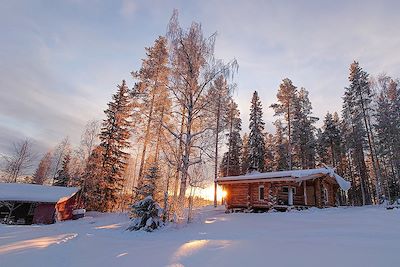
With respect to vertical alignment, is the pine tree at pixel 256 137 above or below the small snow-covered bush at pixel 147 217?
above

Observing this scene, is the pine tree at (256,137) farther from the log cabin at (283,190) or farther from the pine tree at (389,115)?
the pine tree at (389,115)

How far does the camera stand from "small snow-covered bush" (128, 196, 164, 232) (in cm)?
1384

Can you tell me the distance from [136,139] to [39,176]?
43.0m

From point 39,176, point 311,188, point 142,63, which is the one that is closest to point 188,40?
point 142,63

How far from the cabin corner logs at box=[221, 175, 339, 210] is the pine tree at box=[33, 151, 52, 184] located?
43.1m

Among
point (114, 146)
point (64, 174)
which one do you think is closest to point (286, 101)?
point (114, 146)

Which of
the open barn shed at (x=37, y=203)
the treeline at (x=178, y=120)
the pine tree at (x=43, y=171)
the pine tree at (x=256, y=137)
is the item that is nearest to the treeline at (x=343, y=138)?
the pine tree at (x=256, y=137)

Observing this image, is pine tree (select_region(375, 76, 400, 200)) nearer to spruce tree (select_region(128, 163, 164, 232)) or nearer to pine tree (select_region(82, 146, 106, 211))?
spruce tree (select_region(128, 163, 164, 232))

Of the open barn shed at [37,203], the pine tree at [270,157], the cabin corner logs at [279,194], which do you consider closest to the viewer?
the cabin corner logs at [279,194]

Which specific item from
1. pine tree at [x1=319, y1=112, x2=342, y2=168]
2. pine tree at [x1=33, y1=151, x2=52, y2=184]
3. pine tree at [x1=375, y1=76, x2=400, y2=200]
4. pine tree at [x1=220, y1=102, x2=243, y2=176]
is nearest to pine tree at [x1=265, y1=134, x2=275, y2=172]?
pine tree at [x1=220, y1=102, x2=243, y2=176]

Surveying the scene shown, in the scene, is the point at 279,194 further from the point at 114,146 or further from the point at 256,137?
the point at 114,146

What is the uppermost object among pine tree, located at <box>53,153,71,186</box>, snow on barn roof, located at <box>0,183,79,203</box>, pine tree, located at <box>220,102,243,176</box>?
pine tree, located at <box>220,102,243,176</box>

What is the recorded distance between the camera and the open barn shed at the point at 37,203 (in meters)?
24.4

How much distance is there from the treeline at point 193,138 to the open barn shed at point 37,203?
6.68ft
